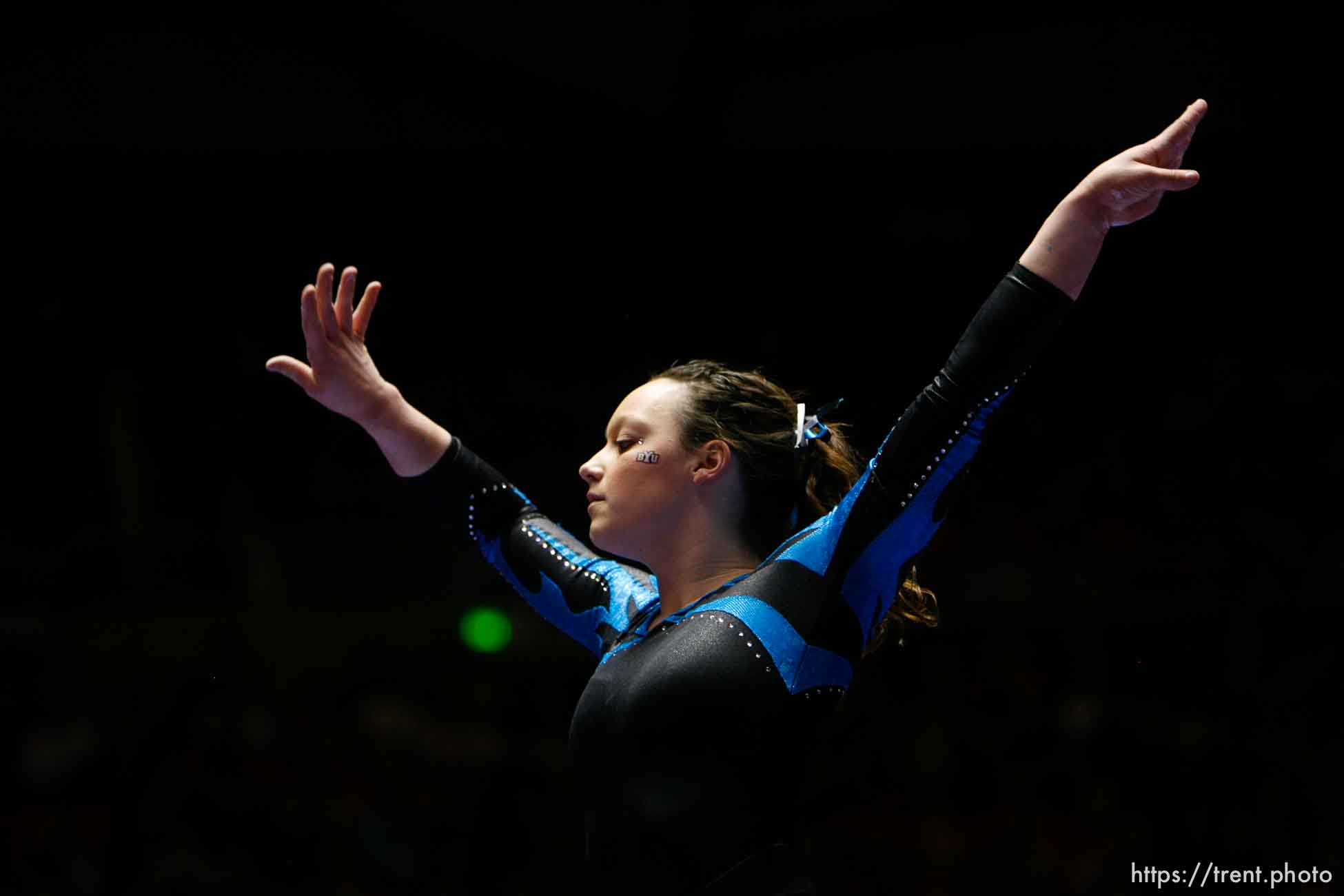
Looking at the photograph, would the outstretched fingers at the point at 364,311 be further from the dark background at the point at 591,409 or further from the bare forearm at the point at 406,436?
the dark background at the point at 591,409

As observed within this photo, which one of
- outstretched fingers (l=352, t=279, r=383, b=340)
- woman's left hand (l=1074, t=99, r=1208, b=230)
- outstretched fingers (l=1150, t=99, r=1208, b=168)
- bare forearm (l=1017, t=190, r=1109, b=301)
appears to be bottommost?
outstretched fingers (l=352, t=279, r=383, b=340)

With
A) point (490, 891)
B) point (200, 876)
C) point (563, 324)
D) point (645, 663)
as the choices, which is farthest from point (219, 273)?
point (645, 663)

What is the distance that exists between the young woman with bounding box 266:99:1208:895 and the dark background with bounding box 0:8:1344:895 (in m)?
2.82

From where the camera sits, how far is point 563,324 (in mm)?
6090

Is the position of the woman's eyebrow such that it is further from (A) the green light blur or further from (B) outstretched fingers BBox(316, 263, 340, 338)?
(A) the green light blur

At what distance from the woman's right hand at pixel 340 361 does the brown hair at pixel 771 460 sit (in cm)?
50

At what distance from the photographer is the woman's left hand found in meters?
1.52

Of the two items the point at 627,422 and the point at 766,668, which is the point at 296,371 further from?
the point at 766,668

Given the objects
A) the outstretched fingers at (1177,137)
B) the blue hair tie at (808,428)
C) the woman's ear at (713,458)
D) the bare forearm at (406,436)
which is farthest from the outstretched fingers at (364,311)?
the outstretched fingers at (1177,137)

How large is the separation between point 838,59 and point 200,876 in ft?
13.1

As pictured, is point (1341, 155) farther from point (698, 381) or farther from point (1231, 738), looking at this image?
point (698, 381)

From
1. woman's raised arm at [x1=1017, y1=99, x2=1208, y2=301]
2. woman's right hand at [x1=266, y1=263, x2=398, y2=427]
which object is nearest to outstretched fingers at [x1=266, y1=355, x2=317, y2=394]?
woman's right hand at [x1=266, y1=263, x2=398, y2=427]

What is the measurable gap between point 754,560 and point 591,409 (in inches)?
161

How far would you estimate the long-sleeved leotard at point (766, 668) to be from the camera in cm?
156
